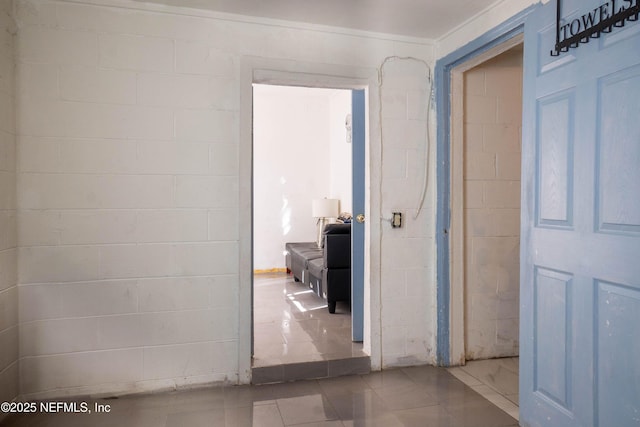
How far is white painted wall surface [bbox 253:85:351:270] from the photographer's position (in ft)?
22.5

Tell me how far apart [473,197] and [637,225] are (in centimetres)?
158

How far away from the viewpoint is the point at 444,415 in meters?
2.46

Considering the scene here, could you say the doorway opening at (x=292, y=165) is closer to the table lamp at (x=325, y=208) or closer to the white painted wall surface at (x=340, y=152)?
the white painted wall surface at (x=340, y=152)

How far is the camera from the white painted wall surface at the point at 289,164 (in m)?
6.84

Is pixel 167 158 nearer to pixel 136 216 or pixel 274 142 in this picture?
pixel 136 216

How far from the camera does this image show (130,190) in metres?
2.67

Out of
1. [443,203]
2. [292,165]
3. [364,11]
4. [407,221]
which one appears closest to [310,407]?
[407,221]

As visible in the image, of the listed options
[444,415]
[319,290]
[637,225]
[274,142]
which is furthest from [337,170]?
[637,225]

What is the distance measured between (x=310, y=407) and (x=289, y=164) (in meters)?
4.84

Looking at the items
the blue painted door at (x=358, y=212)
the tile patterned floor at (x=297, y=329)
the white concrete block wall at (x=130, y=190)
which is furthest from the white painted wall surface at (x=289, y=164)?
the white concrete block wall at (x=130, y=190)

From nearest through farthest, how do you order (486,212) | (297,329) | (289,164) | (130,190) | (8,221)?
(8,221) < (130,190) < (486,212) < (297,329) < (289,164)

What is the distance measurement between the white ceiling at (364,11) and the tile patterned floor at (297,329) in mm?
2306

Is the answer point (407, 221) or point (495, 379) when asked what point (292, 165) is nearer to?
point (407, 221)

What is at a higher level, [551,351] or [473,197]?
[473,197]
